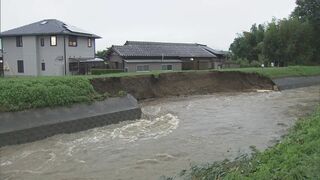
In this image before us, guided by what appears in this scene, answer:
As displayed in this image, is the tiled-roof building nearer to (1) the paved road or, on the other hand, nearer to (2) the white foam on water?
(1) the paved road

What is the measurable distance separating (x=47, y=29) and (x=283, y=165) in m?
39.2

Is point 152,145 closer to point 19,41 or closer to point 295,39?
point 19,41

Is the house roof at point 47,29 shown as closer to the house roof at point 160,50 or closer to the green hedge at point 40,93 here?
the house roof at point 160,50

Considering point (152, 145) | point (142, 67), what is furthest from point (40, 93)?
point (142, 67)

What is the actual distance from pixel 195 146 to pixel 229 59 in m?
48.3

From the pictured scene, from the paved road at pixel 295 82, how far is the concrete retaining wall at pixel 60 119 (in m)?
20.4

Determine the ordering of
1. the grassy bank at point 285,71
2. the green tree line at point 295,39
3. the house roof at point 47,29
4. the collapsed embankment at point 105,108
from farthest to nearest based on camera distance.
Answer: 1. the green tree line at point 295,39
2. the house roof at point 47,29
3. the grassy bank at point 285,71
4. the collapsed embankment at point 105,108

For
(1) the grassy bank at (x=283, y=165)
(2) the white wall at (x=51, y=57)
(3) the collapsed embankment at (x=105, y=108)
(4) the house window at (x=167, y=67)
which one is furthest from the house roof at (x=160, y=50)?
(1) the grassy bank at (x=283, y=165)

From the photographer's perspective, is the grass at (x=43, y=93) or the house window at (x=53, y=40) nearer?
the grass at (x=43, y=93)

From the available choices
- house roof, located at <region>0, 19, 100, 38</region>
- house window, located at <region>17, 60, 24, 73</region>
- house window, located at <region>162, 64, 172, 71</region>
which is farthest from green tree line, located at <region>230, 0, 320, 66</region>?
house window, located at <region>17, 60, 24, 73</region>

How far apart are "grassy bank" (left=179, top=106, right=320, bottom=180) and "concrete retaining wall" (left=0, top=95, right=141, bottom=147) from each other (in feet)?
29.7

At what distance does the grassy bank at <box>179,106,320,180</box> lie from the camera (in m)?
6.82

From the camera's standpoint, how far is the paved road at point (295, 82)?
3912cm

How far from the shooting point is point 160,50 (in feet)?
162
